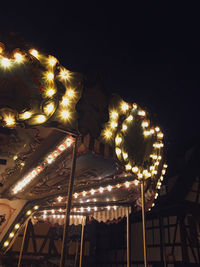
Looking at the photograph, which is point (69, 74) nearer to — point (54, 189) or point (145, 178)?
point (145, 178)

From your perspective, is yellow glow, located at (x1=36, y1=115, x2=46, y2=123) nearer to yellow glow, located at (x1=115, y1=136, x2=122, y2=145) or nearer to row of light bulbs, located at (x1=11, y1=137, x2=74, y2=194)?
row of light bulbs, located at (x1=11, y1=137, x2=74, y2=194)

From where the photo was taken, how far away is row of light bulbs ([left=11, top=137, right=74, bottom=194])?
404cm

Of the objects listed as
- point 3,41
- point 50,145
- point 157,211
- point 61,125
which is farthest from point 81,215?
point 3,41

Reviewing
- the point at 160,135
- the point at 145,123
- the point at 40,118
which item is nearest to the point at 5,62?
the point at 40,118

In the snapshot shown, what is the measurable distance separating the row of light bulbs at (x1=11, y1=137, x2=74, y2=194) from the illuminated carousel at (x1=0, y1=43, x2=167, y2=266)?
0.06 ft

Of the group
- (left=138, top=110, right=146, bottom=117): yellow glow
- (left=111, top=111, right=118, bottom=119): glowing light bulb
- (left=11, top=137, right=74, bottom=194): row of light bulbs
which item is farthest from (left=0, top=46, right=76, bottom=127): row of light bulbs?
(left=138, top=110, right=146, bottom=117): yellow glow

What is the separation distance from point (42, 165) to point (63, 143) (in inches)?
41.7

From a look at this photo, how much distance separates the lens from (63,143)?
159 inches

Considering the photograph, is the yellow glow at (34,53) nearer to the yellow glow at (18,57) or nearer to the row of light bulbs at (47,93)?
the row of light bulbs at (47,93)

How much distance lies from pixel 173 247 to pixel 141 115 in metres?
9.00

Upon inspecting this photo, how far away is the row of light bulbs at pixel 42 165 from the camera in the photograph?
4.04 m

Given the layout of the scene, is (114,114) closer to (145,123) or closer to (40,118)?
(145,123)

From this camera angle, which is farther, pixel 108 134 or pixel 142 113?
pixel 142 113

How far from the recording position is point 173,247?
1126cm
